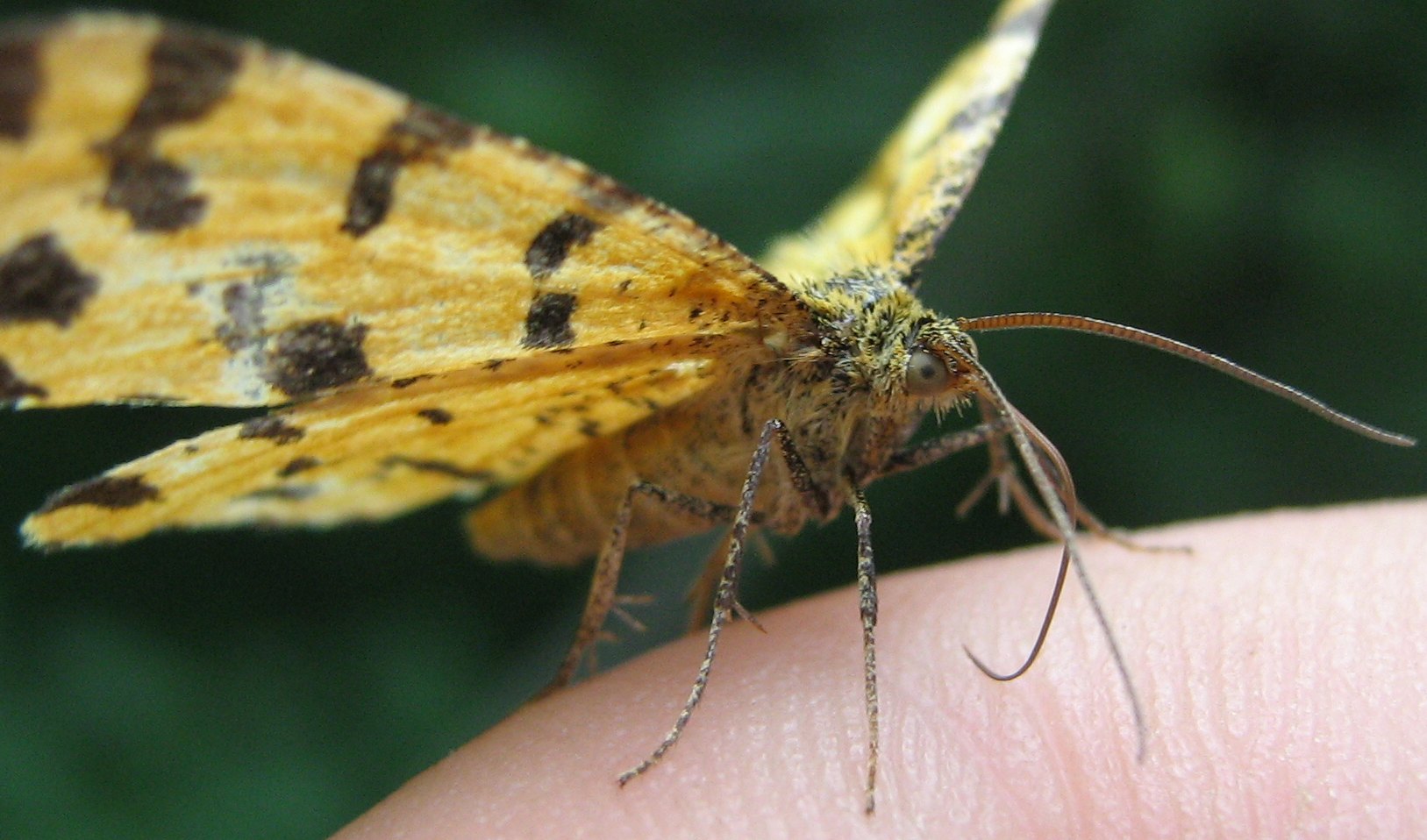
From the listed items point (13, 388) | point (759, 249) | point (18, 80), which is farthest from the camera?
point (759, 249)

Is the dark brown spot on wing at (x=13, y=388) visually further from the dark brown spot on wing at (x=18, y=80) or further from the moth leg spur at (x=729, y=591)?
the moth leg spur at (x=729, y=591)

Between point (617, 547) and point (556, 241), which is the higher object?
point (556, 241)

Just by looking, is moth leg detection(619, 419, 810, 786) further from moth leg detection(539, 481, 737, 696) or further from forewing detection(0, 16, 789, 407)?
forewing detection(0, 16, 789, 407)

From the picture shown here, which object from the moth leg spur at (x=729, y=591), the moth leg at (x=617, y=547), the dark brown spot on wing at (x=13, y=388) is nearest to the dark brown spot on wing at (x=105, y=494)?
the dark brown spot on wing at (x=13, y=388)

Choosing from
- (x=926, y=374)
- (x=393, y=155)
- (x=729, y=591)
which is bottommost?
(x=729, y=591)

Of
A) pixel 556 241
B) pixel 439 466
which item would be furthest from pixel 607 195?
pixel 439 466

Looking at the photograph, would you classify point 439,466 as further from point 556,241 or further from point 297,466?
point 556,241

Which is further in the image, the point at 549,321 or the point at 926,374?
the point at 926,374
